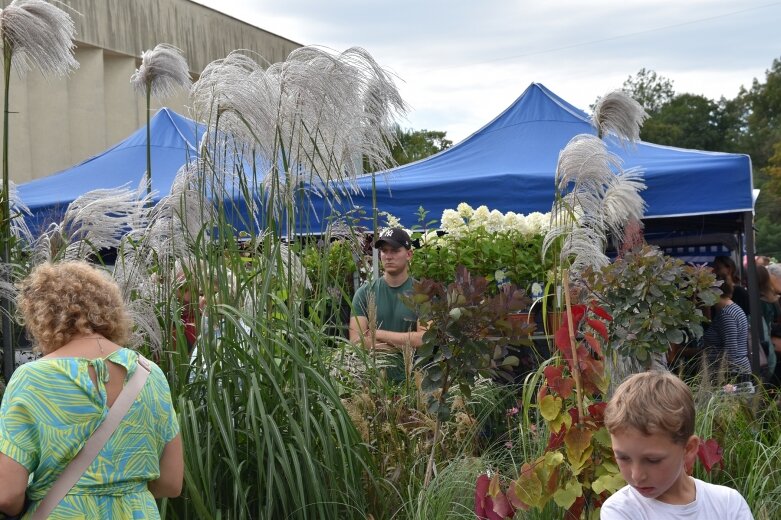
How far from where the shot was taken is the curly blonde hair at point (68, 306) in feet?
8.90

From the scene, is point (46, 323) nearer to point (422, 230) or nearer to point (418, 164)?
point (422, 230)

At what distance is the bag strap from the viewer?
8.41 feet

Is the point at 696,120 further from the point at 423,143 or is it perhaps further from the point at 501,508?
the point at 501,508

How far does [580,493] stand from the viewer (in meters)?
3.26

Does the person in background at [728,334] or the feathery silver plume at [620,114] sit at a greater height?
the feathery silver plume at [620,114]

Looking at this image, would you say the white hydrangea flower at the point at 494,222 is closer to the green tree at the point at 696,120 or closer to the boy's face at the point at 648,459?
the boy's face at the point at 648,459

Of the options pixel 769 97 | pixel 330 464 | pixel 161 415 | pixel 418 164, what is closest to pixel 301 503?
pixel 330 464

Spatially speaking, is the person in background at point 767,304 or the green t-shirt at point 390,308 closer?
the green t-shirt at point 390,308

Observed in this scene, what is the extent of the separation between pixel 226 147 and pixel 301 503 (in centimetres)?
163

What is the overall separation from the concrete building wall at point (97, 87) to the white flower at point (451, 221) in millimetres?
12575

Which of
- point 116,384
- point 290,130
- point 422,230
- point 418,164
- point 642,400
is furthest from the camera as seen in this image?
point 418,164

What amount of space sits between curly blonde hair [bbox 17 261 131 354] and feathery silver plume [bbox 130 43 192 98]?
5.07m

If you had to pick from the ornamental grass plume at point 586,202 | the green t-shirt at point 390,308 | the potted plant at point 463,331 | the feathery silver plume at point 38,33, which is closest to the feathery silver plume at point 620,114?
the ornamental grass plume at point 586,202

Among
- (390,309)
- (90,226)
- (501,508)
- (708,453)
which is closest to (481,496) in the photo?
(501,508)
